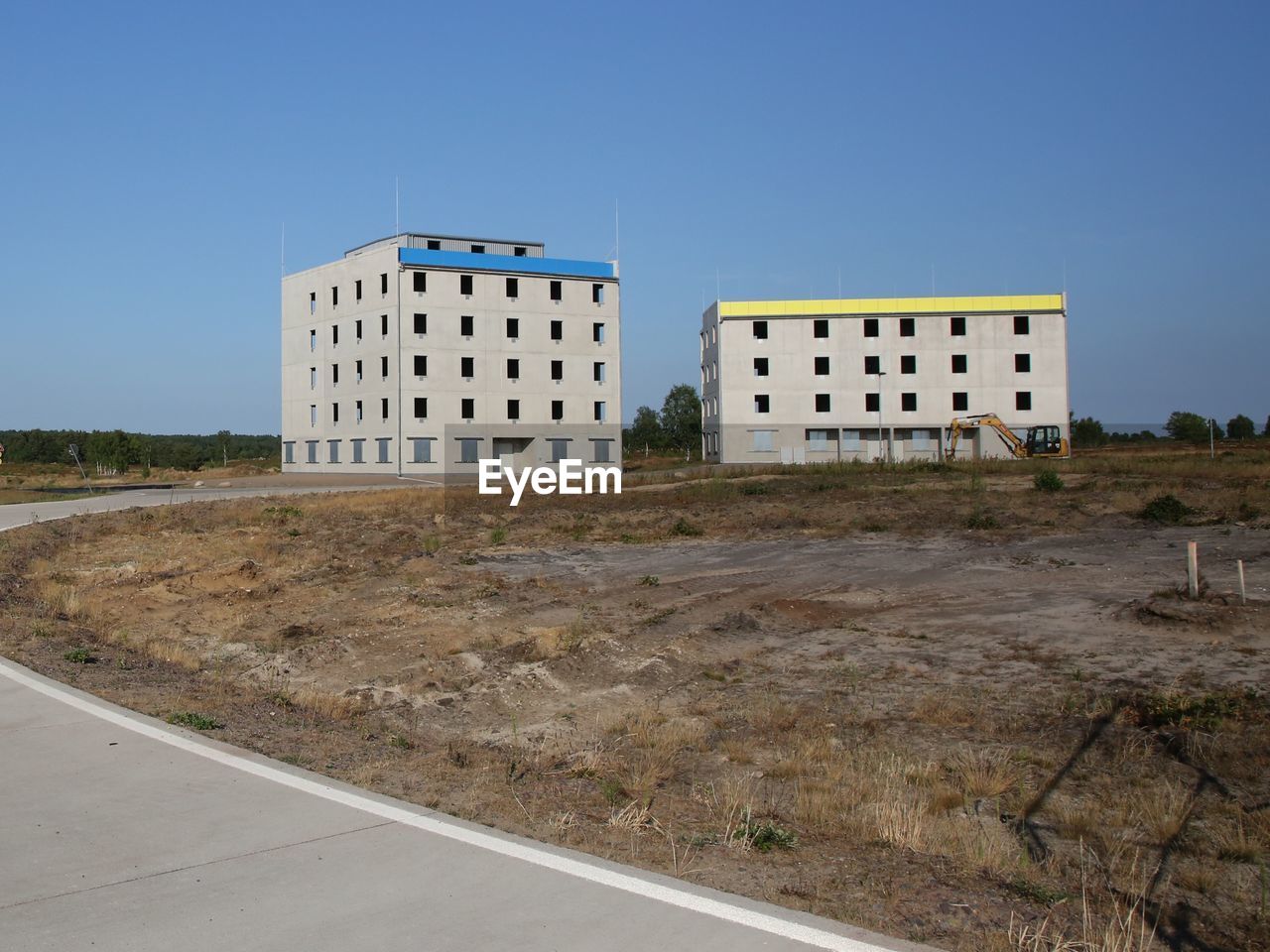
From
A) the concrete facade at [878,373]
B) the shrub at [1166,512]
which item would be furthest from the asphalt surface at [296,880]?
the concrete facade at [878,373]

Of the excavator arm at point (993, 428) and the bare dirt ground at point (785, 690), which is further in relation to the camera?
the excavator arm at point (993, 428)

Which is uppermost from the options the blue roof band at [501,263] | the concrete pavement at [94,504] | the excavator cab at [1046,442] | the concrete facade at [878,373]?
the blue roof band at [501,263]

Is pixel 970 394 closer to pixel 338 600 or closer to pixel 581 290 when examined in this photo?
pixel 581 290

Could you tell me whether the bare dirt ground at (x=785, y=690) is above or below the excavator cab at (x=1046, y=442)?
below

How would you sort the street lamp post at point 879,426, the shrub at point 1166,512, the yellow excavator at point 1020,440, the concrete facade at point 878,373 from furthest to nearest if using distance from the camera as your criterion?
the concrete facade at point 878,373, the street lamp post at point 879,426, the yellow excavator at point 1020,440, the shrub at point 1166,512

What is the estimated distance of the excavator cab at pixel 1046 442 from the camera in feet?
208

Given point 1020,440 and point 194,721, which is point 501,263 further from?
point 194,721

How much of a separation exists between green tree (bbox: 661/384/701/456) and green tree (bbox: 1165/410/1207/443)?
174 feet

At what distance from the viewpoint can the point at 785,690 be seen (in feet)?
37.6

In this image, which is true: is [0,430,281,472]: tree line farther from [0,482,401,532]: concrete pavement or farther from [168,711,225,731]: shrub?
[168,711,225,731]: shrub

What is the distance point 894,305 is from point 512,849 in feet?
227

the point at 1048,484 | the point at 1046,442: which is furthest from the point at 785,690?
the point at 1046,442

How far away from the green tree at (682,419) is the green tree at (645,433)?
4.21 ft
